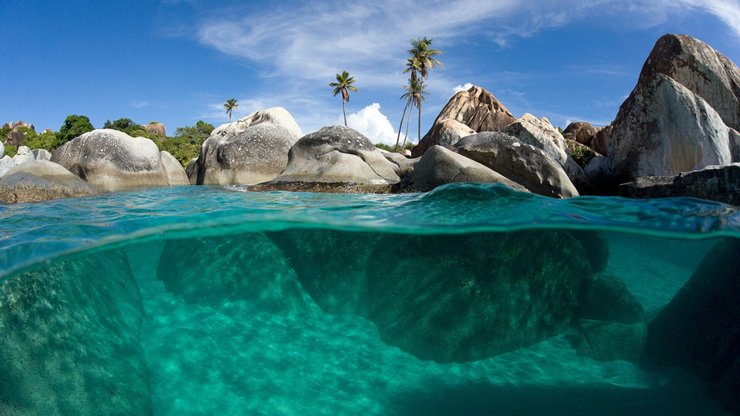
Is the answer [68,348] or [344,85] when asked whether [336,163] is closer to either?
[68,348]

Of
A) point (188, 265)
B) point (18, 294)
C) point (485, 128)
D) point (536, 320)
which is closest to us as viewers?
point (18, 294)

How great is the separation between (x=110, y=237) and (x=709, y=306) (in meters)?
6.94

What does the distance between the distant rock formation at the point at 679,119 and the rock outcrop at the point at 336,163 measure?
311 inches

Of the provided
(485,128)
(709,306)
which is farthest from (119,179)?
(485,128)

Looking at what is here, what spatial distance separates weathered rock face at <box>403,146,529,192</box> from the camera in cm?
1138

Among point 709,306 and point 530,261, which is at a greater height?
point 530,261

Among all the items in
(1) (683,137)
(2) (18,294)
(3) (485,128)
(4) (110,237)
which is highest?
(3) (485,128)

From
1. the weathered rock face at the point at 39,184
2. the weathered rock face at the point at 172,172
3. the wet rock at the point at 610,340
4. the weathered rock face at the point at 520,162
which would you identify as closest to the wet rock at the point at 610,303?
the wet rock at the point at 610,340

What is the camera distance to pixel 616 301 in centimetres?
523

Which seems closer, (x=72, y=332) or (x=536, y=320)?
(x=72, y=332)

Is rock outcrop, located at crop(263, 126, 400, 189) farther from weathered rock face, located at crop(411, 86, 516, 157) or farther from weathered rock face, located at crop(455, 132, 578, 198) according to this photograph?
weathered rock face, located at crop(411, 86, 516, 157)

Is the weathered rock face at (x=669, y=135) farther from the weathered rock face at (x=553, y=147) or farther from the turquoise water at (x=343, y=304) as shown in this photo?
the turquoise water at (x=343, y=304)

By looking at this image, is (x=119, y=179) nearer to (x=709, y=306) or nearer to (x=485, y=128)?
(x=709, y=306)

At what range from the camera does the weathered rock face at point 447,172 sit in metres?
11.4
